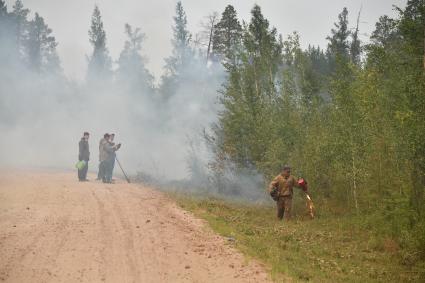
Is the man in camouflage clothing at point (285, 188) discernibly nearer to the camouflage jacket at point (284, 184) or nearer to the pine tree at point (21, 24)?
the camouflage jacket at point (284, 184)

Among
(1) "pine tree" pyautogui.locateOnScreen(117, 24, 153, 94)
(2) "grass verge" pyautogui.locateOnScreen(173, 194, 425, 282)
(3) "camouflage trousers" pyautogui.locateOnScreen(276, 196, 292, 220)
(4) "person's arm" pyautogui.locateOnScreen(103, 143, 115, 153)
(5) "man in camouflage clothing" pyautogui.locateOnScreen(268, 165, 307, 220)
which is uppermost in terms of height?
(1) "pine tree" pyautogui.locateOnScreen(117, 24, 153, 94)

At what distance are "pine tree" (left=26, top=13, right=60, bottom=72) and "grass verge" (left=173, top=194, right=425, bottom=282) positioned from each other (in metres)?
39.1

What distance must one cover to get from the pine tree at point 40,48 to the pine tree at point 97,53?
518 cm

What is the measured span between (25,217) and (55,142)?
29.4 metres

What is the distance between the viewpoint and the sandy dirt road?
8.83 metres

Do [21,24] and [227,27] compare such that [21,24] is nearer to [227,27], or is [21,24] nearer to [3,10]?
[3,10]

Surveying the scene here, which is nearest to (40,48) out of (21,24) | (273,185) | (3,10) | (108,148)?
(21,24)

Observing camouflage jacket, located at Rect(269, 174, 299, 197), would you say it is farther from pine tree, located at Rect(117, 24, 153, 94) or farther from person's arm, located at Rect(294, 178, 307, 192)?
pine tree, located at Rect(117, 24, 153, 94)

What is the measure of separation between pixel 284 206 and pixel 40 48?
48.5 m

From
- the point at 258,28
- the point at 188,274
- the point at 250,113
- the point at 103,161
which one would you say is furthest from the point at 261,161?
the point at 188,274

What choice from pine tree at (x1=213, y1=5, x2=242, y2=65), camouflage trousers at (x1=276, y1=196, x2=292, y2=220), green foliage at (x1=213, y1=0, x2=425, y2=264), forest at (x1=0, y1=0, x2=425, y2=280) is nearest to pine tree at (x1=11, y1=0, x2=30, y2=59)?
forest at (x1=0, y1=0, x2=425, y2=280)

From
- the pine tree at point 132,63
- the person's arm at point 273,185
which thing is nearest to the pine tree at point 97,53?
the pine tree at point 132,63

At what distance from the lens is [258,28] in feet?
92.4

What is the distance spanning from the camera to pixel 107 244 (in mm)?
10406
